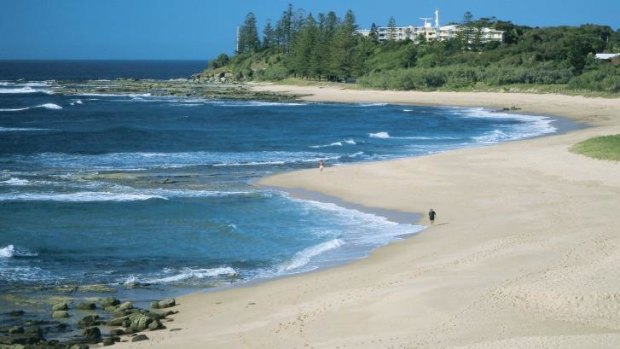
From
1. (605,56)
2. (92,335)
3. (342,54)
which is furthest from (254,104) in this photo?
(92,335)

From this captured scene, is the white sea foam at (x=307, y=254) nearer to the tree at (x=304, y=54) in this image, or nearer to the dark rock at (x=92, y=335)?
the dark rock at (x=92, y=335)

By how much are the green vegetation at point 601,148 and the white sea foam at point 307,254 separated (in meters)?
15.4

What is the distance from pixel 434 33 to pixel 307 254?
124m

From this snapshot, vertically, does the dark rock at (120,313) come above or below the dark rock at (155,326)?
below

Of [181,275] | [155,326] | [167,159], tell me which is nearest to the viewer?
[155,326]

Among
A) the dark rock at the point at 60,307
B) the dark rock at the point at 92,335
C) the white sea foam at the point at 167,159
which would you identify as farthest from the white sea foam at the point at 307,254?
the white sea foam at the point at 167,159

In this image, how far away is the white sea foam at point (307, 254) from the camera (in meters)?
20.8

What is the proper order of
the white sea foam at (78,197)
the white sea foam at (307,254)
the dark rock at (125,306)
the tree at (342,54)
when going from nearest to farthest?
the dark rock at (125,306), the white sea foam at (307,254), the white sea foam at (78,197), the tree at (342,54)

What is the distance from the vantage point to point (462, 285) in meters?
17.1

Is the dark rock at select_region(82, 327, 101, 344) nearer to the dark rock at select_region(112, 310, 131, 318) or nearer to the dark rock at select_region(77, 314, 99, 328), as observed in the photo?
the dark rock at select_region(77, 314, 99, 328)

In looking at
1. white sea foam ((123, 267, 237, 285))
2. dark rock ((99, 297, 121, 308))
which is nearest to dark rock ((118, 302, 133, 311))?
dark rock ((99, 297, 121, 308))

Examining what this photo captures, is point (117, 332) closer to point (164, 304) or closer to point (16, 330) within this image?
point (16, 330)

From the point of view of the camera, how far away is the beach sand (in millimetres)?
14242

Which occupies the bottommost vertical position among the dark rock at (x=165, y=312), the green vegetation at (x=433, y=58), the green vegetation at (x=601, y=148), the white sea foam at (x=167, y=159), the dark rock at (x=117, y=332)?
the dark rock at (x=165, y=312)
